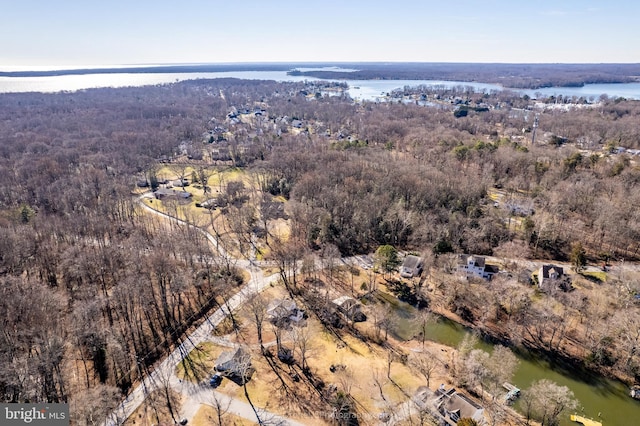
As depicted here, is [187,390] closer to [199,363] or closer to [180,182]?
[199,363]

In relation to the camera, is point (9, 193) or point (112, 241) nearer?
point (112, 241)

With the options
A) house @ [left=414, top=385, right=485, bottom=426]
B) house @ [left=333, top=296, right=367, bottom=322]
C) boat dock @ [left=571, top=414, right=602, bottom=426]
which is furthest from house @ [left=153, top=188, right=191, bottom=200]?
boat dock @ [left=571, top=414, right=602, bottom=426]

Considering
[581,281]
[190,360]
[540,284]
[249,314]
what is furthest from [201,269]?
[581,281]

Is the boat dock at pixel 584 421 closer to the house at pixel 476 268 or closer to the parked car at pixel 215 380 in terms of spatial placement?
the house at pixel 476 268

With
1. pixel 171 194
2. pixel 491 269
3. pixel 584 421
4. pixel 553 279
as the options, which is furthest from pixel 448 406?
pixel 171 194

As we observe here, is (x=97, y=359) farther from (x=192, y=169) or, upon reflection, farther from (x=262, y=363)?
(x=192, y=169)

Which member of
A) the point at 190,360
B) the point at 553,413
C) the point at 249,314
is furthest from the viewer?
A: the point at 249,314

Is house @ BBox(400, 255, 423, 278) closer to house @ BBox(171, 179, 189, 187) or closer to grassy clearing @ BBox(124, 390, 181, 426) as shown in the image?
grassy clearing @ BBox(124, 390, 181, 426)
